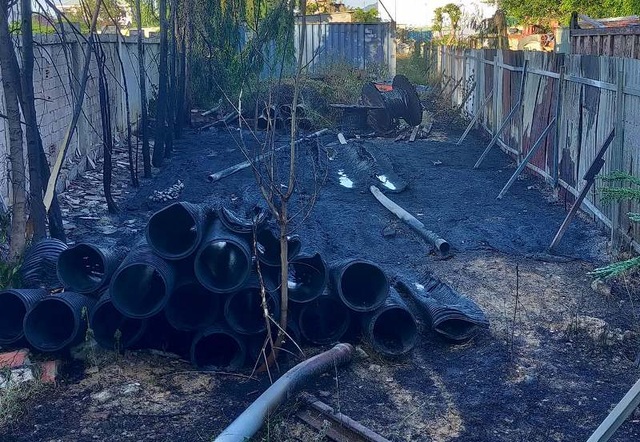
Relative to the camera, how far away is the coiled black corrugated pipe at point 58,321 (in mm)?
5070

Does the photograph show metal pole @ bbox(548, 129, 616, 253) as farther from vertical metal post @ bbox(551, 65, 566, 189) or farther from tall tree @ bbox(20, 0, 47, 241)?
tall tree @ bbox(20, 0, 47, 241)

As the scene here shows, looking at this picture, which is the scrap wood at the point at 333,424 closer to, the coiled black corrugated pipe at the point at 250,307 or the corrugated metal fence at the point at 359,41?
the coiled black corrugated pipe at the point at 250,307

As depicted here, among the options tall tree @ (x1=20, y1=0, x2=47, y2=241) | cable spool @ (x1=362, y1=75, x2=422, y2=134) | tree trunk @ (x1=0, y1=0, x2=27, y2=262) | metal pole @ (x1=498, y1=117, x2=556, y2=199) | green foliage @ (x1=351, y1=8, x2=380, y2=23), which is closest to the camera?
tree trunk @ (x1=0, y1=0, x2=27, y2=262)

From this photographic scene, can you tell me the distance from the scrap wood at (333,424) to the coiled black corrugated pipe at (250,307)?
0.65m

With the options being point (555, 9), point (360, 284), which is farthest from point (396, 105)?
point (555, 9)

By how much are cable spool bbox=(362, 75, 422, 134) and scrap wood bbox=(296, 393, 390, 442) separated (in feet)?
46.2

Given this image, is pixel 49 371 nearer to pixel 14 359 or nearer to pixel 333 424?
pixel 14 359

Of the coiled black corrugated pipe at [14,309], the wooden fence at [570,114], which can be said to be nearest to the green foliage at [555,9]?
the wooden fence at [570,114]

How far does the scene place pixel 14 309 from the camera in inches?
212

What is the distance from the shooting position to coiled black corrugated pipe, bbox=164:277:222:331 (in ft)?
16.6

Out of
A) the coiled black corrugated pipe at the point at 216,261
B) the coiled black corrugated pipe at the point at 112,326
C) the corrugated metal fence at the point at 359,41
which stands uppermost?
the corrugated metal fence at the point at 359,41

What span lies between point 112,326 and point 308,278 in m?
1.38

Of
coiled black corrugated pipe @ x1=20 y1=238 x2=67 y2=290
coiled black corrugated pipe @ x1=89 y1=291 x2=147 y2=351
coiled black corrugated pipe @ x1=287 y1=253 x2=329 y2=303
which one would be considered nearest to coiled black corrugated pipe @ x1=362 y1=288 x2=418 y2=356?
coiled black corrugated pipe @ x1=287 y1=253 x2=329 y2=303

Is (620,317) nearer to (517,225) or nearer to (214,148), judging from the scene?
(517,225)
